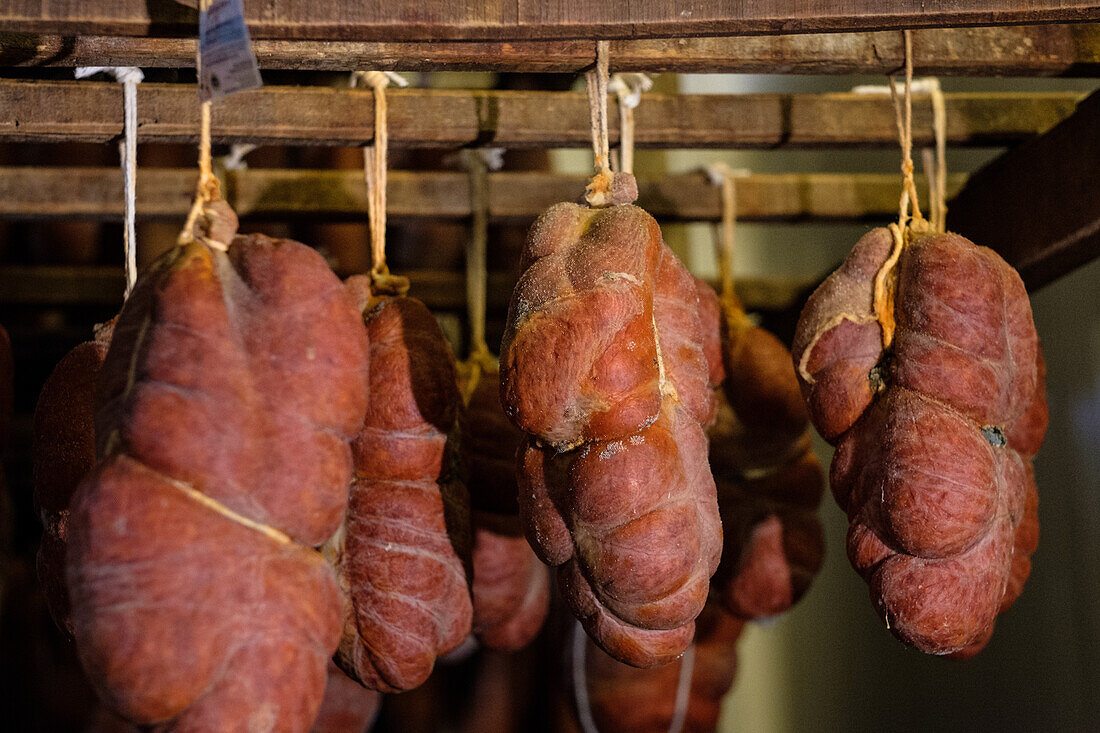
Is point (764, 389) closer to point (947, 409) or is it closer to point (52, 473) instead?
point (947, 409)

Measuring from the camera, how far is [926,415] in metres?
1.20

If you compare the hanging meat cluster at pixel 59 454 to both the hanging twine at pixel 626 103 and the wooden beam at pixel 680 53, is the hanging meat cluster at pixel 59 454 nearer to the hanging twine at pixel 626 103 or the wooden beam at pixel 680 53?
the wooden beam at pixel 680 53

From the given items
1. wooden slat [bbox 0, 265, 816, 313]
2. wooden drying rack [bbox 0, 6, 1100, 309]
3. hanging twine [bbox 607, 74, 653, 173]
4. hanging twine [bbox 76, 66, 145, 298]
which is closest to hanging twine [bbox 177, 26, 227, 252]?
wooden drying rack [bbox 0, 6, 1100, 309]

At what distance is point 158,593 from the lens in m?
0.95

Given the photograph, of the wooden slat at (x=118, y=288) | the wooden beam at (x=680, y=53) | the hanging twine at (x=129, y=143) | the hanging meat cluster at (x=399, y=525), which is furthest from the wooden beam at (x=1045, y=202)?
the hanging twine at (x=129, y=143)

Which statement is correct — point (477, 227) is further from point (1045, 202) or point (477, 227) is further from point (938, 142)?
point (1045, 202)

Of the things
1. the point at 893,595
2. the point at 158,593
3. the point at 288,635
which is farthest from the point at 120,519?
the point at 893,595

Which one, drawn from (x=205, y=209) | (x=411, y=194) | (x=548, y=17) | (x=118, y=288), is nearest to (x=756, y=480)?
(x=411, y=194)

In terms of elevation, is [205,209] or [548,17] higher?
[548,17]

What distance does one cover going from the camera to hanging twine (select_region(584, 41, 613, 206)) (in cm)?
127

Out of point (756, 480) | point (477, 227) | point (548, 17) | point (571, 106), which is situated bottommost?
point (756, 480)

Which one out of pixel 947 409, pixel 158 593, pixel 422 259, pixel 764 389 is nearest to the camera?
pixel 158 593

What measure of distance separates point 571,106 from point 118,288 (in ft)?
3.70

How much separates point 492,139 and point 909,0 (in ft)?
2.21
